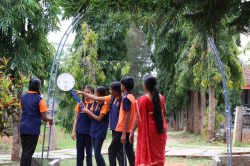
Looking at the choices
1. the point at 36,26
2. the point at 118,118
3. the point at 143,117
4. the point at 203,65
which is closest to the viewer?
the point at 143,117

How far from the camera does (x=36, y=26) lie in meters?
7.23

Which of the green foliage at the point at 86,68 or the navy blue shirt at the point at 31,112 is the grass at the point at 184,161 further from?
the green foliage at the point at 86,68

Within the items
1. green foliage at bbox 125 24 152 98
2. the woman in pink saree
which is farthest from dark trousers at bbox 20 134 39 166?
green foliage at bbox 125 24 152 98

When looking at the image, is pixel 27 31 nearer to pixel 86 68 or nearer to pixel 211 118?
pixel 86 68

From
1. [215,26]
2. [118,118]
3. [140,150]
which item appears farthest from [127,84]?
[215,26]

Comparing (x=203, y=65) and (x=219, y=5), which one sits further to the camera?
(x=203, y=65)

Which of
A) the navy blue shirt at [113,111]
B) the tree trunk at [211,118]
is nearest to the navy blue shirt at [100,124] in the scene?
the navy blue shirt at [113,111]

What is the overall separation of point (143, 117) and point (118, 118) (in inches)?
37.0

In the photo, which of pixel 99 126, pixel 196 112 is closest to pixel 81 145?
pixel 99 126

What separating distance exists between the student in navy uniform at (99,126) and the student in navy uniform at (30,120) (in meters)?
0.77

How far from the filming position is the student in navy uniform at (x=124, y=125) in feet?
13.7

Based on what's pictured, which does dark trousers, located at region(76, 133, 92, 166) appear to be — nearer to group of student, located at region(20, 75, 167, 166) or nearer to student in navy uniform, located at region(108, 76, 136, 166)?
group of student, located at region(20, 75, 167, 166)

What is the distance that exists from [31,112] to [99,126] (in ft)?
3.83

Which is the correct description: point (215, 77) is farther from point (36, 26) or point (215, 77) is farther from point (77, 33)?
point (77, 33)
